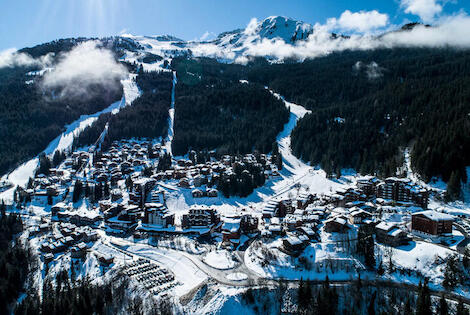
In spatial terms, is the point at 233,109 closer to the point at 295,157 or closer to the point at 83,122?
the point at 295,157

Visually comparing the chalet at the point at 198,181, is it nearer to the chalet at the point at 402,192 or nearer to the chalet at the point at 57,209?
the chalet at the point at 57,209

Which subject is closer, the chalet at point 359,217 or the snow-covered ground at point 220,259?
the snow-covered ground at point 220,259

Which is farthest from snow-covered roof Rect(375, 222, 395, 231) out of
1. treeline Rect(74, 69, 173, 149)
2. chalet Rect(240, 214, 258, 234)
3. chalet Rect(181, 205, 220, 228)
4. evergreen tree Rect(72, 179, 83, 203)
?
treeline Rect(74, 69, 173, 149)

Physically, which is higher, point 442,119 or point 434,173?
point 442,119

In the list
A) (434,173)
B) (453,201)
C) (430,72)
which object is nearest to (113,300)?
(453,201)

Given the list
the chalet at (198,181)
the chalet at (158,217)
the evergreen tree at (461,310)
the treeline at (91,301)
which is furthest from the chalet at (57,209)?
the evergreen tree at (461,310)

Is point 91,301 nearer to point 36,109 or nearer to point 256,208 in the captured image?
point 256,208
